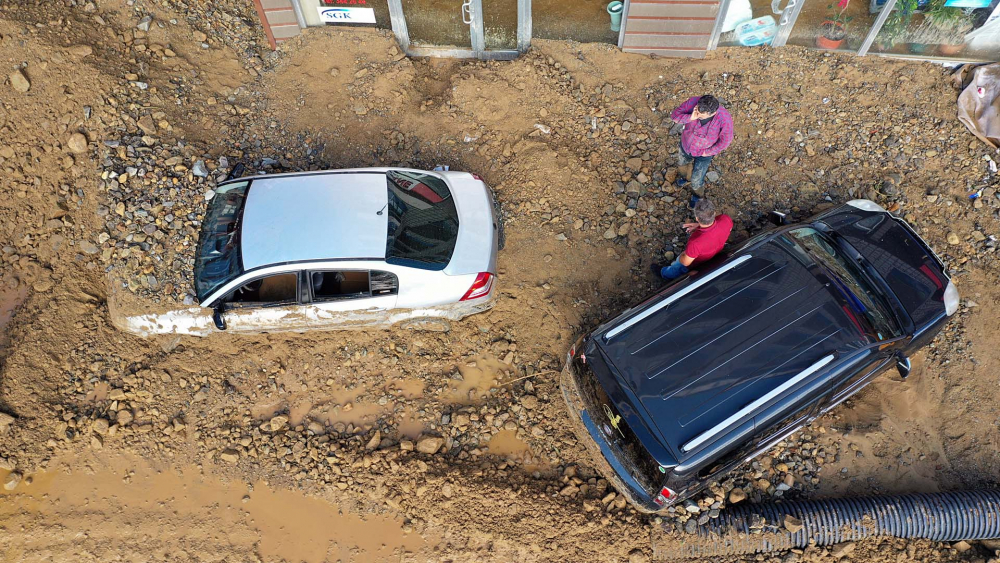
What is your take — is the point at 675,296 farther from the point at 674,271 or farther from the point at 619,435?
the point at 619,435

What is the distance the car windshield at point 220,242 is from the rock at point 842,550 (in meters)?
6.28

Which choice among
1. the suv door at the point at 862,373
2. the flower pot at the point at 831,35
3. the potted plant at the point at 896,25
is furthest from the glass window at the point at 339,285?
the potted plant at the point at 896,25

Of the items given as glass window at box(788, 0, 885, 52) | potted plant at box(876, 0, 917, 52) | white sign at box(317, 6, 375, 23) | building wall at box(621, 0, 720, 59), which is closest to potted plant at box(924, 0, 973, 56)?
potted plant at box(876, 0, 917, 52)

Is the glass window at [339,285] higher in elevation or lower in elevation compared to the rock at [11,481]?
higher

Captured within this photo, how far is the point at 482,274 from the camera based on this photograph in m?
5.30

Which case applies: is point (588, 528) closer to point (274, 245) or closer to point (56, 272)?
point (274, 245)

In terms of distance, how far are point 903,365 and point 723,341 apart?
213 centimetres

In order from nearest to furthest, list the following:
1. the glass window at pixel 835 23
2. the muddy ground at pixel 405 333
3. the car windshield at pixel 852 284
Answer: the car windshield at pixel 852 284 → the muddy ground at pixel 405 333 → the glass window at pixel 835 23

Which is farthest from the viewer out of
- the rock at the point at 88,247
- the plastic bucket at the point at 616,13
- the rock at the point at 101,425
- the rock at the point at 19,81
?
the plastic bucket at the point at 616,13

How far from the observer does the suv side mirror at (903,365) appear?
15.8 feet

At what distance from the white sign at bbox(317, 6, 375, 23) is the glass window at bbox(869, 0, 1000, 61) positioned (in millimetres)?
6859

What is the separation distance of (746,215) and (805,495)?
3139 mm

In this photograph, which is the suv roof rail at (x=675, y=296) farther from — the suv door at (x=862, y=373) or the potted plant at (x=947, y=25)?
the potted plant at (x=947, y=25)

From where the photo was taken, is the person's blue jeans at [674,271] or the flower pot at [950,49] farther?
the flower pot at [950,49]
